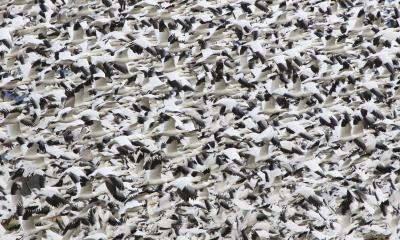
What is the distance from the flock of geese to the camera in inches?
580

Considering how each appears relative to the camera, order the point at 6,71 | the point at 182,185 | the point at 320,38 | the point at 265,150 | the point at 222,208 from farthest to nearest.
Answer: the point at 320,38
the point at 6,71
the point at 265,150
the point at 222,208
the point at 182,185

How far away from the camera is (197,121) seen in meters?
17.2

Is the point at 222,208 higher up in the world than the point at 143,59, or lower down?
lower down

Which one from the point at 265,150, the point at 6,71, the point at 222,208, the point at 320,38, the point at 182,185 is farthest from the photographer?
the point at 320,38

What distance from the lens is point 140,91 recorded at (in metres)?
18.0

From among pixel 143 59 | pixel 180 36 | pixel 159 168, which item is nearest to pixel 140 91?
pixel 143 59

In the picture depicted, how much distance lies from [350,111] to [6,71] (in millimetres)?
7682

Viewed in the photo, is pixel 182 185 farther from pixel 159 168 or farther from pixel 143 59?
pixel 143 59

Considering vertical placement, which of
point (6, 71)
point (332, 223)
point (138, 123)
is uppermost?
point (6, 71)

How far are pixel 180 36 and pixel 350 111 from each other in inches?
187

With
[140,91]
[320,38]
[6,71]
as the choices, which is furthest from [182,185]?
[320,38]

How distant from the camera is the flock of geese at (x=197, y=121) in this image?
1473 cm

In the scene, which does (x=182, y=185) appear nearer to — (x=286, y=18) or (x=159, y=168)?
(x=159, y=168)

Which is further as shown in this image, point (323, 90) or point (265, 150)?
point (323, 90)
